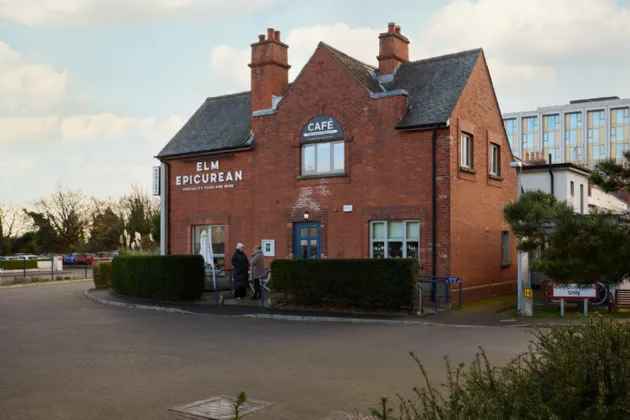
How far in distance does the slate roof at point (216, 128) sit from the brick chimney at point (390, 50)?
19.1 ft

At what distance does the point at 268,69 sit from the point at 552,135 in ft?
275

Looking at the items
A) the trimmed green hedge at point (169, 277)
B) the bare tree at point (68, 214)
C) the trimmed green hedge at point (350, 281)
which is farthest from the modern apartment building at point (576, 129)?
the trimmed green hedge at point (350, 281)

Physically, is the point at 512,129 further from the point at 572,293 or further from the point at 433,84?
the point at 572,293

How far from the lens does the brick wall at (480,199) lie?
836 inches

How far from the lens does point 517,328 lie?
15469 mm

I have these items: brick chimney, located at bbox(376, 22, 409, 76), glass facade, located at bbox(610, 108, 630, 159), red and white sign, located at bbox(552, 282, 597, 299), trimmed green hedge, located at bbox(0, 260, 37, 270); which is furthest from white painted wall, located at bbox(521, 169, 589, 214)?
glass facade, located at bbox(610, 108, 630, 159)

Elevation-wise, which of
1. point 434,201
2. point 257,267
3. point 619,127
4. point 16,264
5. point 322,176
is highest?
point 619,127

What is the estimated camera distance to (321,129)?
23344mm

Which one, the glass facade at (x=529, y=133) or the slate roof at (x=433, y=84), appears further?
the glass facade at (x=529, y=133)

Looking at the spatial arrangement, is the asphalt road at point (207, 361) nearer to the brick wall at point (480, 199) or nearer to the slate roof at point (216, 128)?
the brick wall at point (480, 199)

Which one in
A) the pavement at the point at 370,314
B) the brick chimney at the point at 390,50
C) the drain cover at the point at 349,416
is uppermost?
the brick chimney at the point at 390,50

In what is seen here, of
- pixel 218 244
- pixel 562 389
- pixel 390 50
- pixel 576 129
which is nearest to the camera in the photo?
pixel 562 389

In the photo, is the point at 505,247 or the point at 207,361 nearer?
the point at 207,361

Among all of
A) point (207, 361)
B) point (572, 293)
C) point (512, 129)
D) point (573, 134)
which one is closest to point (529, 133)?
point (512, 129)
